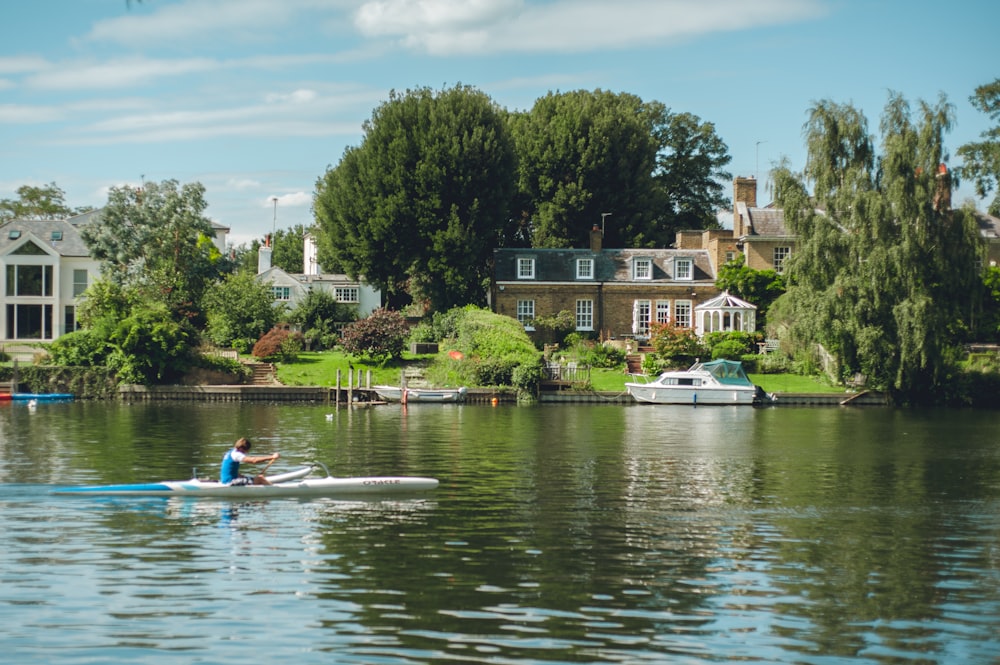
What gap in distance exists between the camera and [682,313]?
226ft

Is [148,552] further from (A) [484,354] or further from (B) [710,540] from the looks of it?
(A) [484,354]

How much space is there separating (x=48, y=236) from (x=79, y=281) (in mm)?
4162

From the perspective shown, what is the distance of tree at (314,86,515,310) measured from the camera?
6538 centimetres

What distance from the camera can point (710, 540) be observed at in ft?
67.5

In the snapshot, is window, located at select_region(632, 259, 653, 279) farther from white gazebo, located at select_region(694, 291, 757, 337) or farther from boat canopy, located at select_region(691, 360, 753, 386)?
boat canopy, located at select_region(691, 360, 753, 386)

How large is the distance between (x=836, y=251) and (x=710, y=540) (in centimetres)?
3598

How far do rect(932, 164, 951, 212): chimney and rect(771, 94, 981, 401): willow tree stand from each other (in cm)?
5

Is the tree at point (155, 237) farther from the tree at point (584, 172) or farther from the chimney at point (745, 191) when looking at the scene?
Answer: the chimney at point (745, 191)

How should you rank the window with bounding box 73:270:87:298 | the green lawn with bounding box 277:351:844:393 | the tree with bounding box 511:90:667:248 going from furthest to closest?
the tree with bounding box 511:90:667:248 < the window with bounding box 73:270:87:298 < the green lawn with bounding box 277:351:844:393

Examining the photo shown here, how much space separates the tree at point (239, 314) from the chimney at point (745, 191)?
31.2m

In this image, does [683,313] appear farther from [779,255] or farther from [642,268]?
[779,255]

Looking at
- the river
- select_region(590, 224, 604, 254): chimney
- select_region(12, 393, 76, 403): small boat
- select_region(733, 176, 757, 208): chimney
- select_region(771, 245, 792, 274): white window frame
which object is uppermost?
select_region(733, 176, 757, 208): chimney

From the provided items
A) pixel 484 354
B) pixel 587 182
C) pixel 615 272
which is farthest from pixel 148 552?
pixel 587 182

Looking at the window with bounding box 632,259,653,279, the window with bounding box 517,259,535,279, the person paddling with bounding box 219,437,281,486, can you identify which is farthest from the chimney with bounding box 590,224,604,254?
the person paddling with bounding box 219,437,281,486
